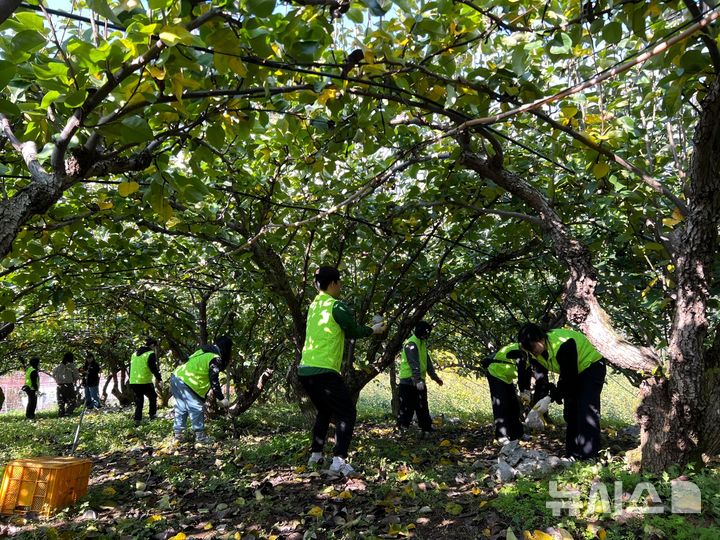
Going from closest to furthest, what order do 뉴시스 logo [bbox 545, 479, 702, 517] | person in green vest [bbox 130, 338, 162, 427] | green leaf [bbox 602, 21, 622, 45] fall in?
green leaf [bbox 602, 21, 622, 45]
뉴시스 logo [bbox 545, 479, 702, 517]
person in green vest [bbox 130, 338, 162, 427]

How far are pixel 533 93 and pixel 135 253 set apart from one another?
14.2 ft

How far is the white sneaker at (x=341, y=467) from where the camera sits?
4.25 meters

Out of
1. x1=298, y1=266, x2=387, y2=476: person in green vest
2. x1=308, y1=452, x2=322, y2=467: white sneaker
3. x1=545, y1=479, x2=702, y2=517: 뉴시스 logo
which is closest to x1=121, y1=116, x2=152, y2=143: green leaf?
x1=298, y1=266, x2=387, y2=476: person in green vest

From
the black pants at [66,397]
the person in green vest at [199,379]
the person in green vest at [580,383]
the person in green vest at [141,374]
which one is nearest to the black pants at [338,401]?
the person in green vest at [580,383]

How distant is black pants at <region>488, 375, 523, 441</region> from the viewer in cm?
582

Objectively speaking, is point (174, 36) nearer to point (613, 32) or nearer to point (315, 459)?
point (613, 32)

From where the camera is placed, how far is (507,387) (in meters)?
5.96

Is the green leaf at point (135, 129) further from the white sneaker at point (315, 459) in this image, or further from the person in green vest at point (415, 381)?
the person in green vest at point (415, 381)

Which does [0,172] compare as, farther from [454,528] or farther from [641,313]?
[641,313]

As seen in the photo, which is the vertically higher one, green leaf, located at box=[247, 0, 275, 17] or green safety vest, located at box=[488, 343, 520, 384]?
green leaf, located at box=[247, 0, 275, 17]

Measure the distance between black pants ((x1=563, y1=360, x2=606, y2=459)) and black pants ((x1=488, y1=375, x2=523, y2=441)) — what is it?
4.83ft

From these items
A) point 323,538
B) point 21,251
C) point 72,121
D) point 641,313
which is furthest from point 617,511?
point 21,251

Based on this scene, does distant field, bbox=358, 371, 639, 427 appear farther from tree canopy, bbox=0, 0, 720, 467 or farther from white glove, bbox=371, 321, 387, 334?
white glove, bbox=371, 321, 387, 334

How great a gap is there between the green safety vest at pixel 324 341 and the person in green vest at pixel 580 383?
187 centimetres
